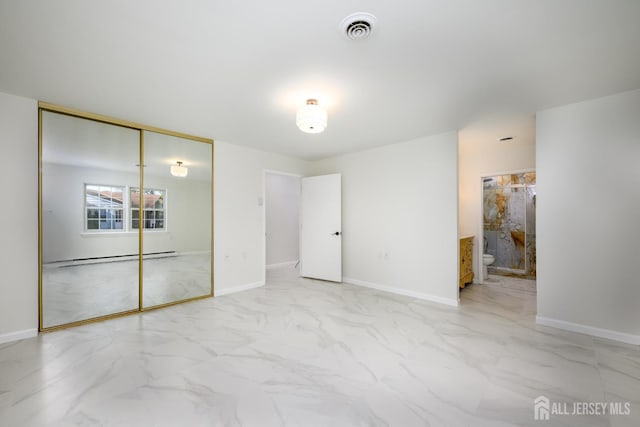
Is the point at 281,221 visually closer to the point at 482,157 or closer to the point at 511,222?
the point at 482,157

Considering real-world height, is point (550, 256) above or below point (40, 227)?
below

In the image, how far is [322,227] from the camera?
5277 mm

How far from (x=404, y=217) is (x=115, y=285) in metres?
4.10

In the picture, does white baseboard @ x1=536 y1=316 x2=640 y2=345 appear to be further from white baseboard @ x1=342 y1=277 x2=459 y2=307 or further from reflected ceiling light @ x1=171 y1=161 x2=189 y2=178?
reflected ceiling light @ x1=171 y1=161 x2=189 y2=178

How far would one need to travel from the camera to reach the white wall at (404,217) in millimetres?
3859

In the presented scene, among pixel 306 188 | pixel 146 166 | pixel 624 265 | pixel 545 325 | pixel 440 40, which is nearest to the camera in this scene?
pixel 440 40

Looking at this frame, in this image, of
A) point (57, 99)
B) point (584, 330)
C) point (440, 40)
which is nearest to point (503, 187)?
point (584, 330)

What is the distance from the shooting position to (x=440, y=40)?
72.0 inches

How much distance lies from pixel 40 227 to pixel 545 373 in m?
4.91

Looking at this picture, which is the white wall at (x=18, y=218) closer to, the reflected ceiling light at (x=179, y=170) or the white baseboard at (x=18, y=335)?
the white baseboard at (x=18, y=335)

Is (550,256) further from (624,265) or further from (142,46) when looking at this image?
(142,46)

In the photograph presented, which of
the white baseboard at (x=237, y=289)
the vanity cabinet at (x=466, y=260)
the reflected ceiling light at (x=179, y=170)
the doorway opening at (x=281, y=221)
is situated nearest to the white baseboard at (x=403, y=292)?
the vanity cabinet at (x=466, y=260)

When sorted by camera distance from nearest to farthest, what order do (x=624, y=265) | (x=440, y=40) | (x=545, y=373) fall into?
1. (x=440, y=40)
2. (x=545, y=373)
3. (x=624, y=265)

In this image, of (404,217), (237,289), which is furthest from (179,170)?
(404,217)
